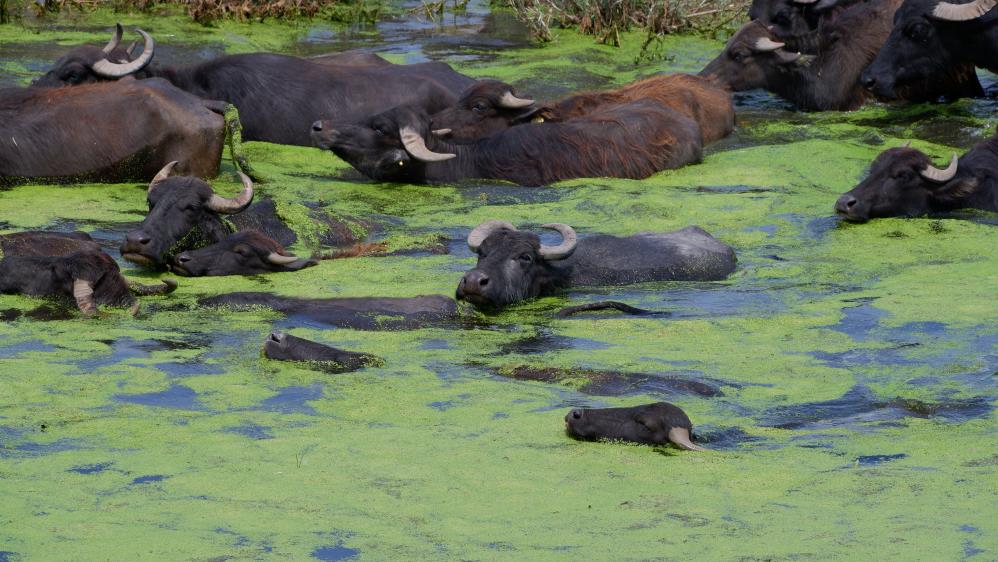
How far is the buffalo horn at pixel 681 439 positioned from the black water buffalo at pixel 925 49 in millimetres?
9877

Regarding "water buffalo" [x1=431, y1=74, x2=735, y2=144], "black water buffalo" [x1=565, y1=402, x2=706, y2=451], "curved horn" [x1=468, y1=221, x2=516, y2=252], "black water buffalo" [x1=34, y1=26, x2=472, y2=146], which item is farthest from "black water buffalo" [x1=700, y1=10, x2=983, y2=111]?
"black water buffalo" [x1=565, y1=402, x2=706, y2=451]

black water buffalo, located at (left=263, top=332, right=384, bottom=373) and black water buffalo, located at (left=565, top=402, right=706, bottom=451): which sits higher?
black water buffalo, located at (left=565, top=402, right=706, bottom=451)

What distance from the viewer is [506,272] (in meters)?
9.38

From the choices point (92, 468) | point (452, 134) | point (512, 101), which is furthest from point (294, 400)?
point (512, 101)

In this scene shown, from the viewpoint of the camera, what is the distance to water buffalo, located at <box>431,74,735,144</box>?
13867 mm

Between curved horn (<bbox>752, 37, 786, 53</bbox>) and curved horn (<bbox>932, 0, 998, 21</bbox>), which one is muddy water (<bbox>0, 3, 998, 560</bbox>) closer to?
curved horn (<bbox>932, 0, 998, 21</bbox>)

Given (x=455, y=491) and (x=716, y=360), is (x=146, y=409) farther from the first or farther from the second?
(x=716, y=360)

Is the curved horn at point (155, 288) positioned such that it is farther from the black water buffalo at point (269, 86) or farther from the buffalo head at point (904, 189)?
the buffalo head at point (904, 189)

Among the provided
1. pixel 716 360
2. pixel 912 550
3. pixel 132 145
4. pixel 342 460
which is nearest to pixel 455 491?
pixel 342 460

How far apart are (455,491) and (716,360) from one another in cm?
253

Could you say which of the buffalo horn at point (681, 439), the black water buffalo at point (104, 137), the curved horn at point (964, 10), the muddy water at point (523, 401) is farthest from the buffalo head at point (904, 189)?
the buffalo horn at point (681, 439)

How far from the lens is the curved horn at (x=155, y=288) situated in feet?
30.2

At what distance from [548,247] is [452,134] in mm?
4310

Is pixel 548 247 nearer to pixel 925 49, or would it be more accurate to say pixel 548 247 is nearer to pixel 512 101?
pixel 512 101
